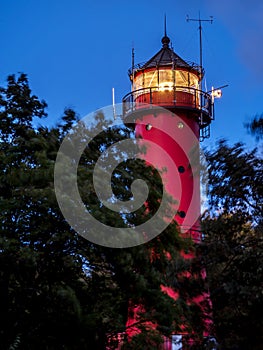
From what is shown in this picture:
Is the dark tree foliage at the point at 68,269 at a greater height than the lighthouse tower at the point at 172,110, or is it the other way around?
the lighthouse tower at the point at 172,110

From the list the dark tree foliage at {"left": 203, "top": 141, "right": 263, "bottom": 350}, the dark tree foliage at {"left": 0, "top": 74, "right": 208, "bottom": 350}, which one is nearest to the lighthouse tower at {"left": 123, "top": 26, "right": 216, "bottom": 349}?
the dark tree foliage at {"left": 0, "top": 74, "right": 208, "bottom": 350}

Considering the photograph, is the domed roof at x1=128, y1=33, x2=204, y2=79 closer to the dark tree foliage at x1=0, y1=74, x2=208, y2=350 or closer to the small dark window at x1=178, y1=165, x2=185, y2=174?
the small dark window at x1=178, y1=165, x2=185, y2=174

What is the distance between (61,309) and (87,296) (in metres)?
1.60

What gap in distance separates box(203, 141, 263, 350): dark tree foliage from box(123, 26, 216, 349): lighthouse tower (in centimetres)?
1161

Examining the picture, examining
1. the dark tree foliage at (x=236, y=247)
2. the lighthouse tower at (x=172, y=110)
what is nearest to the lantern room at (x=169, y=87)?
the lighthouse tower at (x=172, y=110)

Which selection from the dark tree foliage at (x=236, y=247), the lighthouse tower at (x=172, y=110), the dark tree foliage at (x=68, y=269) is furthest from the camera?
the lighthouse tower at (x=172, y=110)

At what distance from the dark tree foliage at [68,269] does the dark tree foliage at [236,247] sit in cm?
96

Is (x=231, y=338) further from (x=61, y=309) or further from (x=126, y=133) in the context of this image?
(x=126, y=133)

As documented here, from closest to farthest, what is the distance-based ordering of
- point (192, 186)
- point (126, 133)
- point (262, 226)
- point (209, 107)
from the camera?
point (262, 226), point (126, 133), point (192, 186), point (209, 107)

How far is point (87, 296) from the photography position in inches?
736

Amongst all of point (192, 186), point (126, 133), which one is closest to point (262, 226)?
point (126, 133)

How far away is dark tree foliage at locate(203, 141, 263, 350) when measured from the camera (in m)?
15.7

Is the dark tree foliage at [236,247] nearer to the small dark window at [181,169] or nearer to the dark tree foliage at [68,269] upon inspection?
the dark tree foliage at [68,269]

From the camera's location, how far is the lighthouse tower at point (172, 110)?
29219 mm
